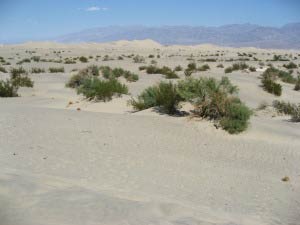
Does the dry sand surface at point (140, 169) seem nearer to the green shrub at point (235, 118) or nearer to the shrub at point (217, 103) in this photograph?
the green shrub at point (235, 118)

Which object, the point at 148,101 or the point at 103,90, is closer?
the point at 148,101

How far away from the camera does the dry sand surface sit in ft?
21.1

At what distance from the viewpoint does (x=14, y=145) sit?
Answer: 10195 millimetres

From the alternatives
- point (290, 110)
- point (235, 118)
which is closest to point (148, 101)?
point (235, 118)

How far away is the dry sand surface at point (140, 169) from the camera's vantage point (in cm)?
644

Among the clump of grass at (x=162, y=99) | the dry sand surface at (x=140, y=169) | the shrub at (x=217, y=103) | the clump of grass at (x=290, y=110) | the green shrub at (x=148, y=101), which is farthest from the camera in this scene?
the clump of grass at (x=290, y=110)

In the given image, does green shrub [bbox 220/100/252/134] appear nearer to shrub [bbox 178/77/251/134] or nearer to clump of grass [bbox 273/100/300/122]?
shrub [bbox 178/77/251/134]

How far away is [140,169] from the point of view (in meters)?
9.05

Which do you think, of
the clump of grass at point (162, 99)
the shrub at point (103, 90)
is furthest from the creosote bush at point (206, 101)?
the shrub at point (103, 90)

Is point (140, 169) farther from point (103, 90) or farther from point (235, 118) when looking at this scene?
point (103, 90)

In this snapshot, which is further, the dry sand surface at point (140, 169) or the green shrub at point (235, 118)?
the green shrub at point (235, 118)

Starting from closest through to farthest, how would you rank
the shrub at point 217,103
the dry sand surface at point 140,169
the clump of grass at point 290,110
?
1. the dry sand surface at point 140,169
2. the shrub at point 217,103
3. the clump of grass at point 290,110

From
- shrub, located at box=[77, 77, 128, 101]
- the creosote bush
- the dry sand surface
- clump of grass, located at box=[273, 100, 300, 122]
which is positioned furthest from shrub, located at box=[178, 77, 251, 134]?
shrub, located at box=[77, 77, 128, 101]

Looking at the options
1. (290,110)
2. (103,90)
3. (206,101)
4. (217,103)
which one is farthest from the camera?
(103,90)
